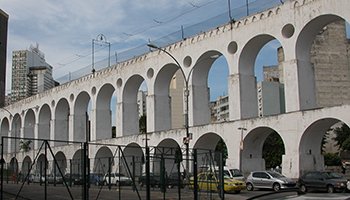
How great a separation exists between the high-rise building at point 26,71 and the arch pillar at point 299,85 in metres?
72.6

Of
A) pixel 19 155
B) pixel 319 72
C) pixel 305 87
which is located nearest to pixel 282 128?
pixel 305 87

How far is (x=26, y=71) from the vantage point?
109 m

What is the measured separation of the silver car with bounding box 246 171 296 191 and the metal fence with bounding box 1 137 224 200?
263 centimetres

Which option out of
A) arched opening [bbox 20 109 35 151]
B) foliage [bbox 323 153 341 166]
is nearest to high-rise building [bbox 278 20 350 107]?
foliage [bbox 323 153 341 166]

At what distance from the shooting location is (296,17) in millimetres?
34000

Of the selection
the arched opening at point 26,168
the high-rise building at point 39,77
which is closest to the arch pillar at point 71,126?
the arched opening at point 26,168

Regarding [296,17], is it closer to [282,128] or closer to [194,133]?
[282,128]

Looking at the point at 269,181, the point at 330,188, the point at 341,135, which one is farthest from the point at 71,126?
the point at 341,135

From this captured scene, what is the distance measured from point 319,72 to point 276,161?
80.1ft

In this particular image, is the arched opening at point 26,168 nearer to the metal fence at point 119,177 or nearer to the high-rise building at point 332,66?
the metal fence at point 119,177

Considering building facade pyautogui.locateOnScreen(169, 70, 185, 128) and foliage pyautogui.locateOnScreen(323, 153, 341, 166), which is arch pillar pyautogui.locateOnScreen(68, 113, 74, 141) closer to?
foliage pyautogui.locateOnScreen(323, 153, 341, 166)

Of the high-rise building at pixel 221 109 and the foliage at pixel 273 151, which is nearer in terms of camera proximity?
the foliage at pixel 273 151

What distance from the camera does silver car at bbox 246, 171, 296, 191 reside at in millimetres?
28156

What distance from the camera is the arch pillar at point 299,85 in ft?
111
